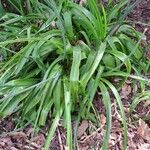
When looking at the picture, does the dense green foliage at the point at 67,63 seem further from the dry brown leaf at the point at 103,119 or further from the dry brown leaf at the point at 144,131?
the dry brown leaf at the point at 144,131

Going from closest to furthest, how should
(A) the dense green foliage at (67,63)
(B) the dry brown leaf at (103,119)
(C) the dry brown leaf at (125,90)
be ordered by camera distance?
(A) the dense green foliage at (67,63), (B) the dry brown leaf at (103,119), (C) the dry brown leaf at (125,90)

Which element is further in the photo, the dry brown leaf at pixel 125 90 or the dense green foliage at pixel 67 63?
the dry brown leaf at pixel 125 90

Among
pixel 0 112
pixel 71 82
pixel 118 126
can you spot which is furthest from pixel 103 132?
pixel 0 112

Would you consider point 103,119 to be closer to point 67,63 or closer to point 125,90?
point 125,90

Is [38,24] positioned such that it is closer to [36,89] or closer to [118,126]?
[36,89]

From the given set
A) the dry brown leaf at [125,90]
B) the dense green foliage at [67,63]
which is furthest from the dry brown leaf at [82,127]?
the dry brown leaf at [125,90]

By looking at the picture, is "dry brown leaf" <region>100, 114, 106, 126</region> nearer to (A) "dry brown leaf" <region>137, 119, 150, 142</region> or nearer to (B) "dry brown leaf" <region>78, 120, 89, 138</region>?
(B) "dry brown leaf" <region>78, 120, 89, 138</region>

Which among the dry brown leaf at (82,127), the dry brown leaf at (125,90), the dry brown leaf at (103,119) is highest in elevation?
the dry brown leaf at (125,90)

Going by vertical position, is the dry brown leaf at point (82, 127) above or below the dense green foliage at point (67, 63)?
below
